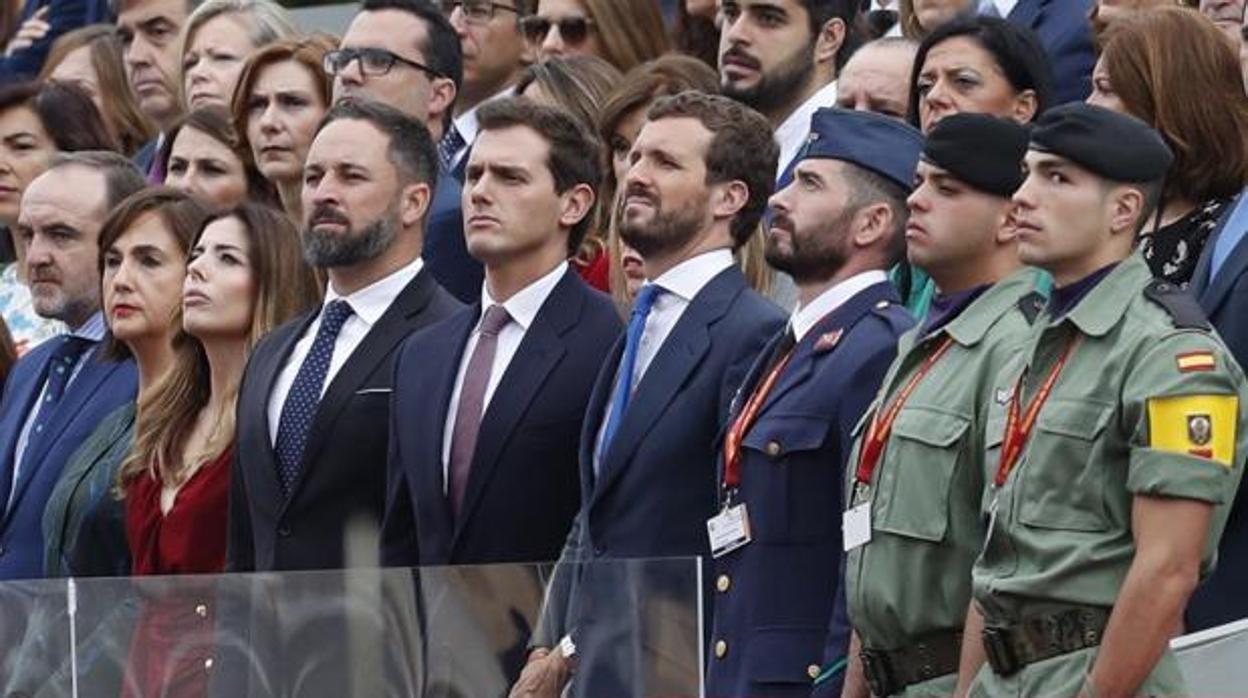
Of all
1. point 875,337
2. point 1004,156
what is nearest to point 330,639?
point 875,337

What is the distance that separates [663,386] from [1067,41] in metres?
2.62

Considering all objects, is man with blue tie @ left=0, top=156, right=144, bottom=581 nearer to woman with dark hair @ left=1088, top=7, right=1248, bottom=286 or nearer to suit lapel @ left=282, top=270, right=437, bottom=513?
suit lapel @ left=282, top=270, right=437, bottom=513

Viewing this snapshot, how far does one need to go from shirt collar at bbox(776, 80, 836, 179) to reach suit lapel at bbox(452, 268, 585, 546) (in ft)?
4.95

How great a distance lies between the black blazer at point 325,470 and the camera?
9070mm

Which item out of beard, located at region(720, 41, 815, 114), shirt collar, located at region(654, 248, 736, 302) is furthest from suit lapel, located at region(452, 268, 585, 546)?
beard, located at region(720, 41, 815, 114)

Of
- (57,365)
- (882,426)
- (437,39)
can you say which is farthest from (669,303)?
(57,365)

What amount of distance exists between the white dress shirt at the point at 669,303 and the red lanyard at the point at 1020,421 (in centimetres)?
162

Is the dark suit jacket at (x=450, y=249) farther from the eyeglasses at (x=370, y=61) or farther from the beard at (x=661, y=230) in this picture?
the beard at (x=661, y=230)

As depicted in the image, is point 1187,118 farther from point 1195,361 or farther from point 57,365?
point 57,365

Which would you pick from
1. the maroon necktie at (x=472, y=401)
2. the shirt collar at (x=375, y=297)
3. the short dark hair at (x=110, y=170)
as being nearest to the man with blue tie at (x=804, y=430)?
the maroon necktie at (x=472, y=401)

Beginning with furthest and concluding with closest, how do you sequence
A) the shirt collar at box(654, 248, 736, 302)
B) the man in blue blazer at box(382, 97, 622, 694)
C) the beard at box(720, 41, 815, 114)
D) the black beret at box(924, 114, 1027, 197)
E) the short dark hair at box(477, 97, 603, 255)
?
the beard at box(720, 41, 815, 114) < the short dark hair at box(477, 97, 603, 255) < the man in blue blazer at box(382, 97, 622, 694) < the shirt collar at box(654, 248, 736, 302) < the black beret at box(924, 114, 1027, 197)

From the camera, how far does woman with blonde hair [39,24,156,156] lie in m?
13.6

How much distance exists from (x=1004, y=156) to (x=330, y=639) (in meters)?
1.99

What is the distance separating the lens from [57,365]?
35.3ft
